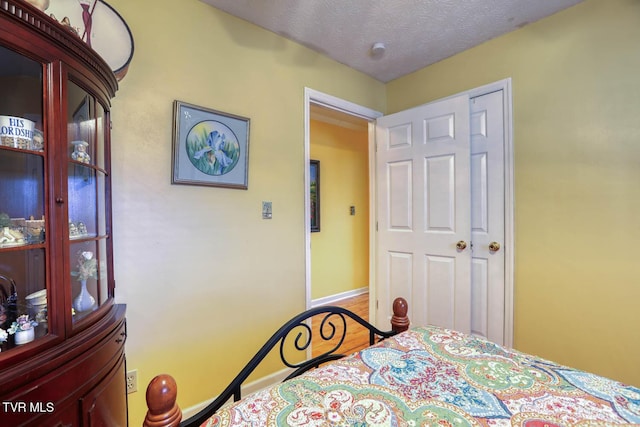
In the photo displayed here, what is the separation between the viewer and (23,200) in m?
0.94

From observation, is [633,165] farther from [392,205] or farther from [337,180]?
[337,180]

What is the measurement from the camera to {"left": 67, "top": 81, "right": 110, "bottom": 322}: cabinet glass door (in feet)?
3.40

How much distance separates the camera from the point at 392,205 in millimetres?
2662

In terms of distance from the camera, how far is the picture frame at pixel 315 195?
3.89m

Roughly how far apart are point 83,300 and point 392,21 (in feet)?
7.48

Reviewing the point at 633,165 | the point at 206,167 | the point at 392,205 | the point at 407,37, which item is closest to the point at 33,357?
the point at 206,167

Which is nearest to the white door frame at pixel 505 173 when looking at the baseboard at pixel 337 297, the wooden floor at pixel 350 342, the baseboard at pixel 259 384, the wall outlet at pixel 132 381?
the baseboard at pixel 259 384

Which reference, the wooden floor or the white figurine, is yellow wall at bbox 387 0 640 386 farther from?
the white figurine

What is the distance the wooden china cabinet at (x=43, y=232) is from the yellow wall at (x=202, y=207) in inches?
19.0

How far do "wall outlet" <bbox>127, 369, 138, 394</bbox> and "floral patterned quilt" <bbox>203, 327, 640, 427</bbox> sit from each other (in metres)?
1.08

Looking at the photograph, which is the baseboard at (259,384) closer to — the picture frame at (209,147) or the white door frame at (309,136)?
the white door frame at (309,136)

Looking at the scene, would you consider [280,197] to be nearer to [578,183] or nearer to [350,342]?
[350,342]

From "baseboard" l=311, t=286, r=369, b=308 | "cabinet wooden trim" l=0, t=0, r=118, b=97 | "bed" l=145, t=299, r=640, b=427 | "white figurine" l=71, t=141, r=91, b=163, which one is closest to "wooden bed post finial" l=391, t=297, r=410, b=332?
"bed" l=145, t=299, r=640, b=427

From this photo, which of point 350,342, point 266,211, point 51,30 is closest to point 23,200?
point 51,30
